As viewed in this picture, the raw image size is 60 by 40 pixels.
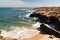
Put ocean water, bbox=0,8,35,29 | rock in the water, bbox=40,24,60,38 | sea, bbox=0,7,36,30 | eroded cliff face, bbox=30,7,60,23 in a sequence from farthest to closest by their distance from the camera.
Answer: ocean water, bbox=0,8,35,29, sea, bbox=0,7,36,30, eroded cliff face, bbox=30,7,60,23, rock in the water, bbox=40,24,60,38

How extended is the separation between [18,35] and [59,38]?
→ 7116 millimetres

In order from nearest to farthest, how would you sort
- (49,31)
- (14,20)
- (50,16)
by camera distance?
(49,31) < (50,16) < (14,20)

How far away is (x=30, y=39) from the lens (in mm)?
24641

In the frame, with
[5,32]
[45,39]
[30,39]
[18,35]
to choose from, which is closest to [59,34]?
[45,39]

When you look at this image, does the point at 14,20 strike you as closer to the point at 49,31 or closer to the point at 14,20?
the point at 14,20

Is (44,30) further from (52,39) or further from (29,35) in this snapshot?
(52,39)

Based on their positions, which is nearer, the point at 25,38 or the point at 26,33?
the point at 25,38

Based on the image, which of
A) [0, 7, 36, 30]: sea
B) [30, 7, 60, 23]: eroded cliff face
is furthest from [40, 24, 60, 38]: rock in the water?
[0, 7, 36, 30]: sea

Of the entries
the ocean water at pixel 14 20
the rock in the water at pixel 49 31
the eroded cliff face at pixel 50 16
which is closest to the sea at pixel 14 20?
the ocean water at pixel 14 20

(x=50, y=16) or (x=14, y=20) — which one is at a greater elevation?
(x=50, y=16)

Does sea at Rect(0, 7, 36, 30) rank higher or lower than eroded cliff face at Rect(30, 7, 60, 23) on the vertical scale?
lower

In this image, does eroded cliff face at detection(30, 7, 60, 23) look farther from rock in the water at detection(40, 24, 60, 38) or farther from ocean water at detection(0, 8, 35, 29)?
rock in the water at detection(40, 24, 60, 38)

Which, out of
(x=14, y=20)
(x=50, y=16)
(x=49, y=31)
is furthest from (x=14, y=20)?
(x=49, y=31)

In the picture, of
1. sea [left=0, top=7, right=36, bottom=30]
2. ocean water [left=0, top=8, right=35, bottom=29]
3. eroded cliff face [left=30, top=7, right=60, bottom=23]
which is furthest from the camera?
ocean water [left=0, top=8, right=35, bottom=29]
